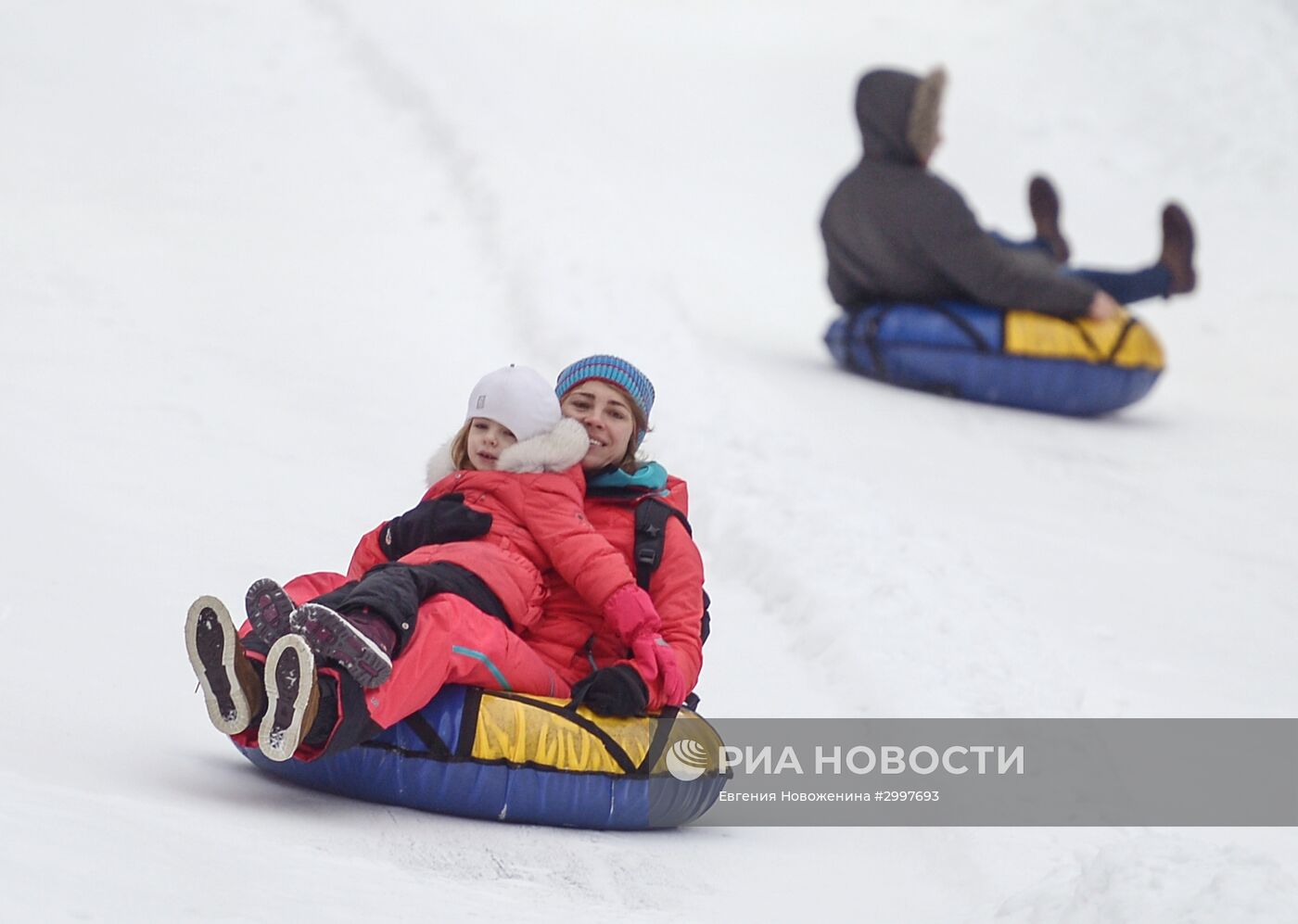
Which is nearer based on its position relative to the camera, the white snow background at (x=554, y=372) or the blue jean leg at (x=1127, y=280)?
the white snow background at (x=554, y=372)

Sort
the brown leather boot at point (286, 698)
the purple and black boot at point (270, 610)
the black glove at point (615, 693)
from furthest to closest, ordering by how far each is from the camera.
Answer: the black glove at point (615, 693) < the purple and black boot at point (270, 610) < the brown leather boot at point (286, 698)

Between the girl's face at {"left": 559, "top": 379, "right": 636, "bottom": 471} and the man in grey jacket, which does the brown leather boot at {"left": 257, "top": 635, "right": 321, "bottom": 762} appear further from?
the man in grey jacket

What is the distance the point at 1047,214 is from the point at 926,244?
3.39 feet

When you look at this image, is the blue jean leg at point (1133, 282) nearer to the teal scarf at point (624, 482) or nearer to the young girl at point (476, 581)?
the teal scarf at point (624, 482)

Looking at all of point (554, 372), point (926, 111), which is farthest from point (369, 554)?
point (926, 111)

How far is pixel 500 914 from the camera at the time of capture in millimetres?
2594

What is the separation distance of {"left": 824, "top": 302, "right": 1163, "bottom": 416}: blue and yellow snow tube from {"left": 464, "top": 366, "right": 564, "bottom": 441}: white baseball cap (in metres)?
4.80

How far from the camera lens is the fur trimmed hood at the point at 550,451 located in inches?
143

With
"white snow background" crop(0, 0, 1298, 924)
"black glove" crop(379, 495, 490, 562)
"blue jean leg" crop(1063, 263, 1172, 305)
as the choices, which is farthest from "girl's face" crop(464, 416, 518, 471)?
"blue jean leg" crop(1063, 263, 1172, 305)

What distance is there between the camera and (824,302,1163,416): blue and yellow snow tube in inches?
322

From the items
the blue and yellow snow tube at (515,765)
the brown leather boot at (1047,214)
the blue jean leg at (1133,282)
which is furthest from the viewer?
the brown leather boot at (1047,214)

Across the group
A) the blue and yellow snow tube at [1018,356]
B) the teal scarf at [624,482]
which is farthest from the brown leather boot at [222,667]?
the blue and yellow snow tube at [1018,356]

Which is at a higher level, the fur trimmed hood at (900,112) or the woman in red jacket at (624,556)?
the fur trimmed hood at (900,112)

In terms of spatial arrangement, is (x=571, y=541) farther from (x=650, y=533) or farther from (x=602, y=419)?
(x=602, y=419)
